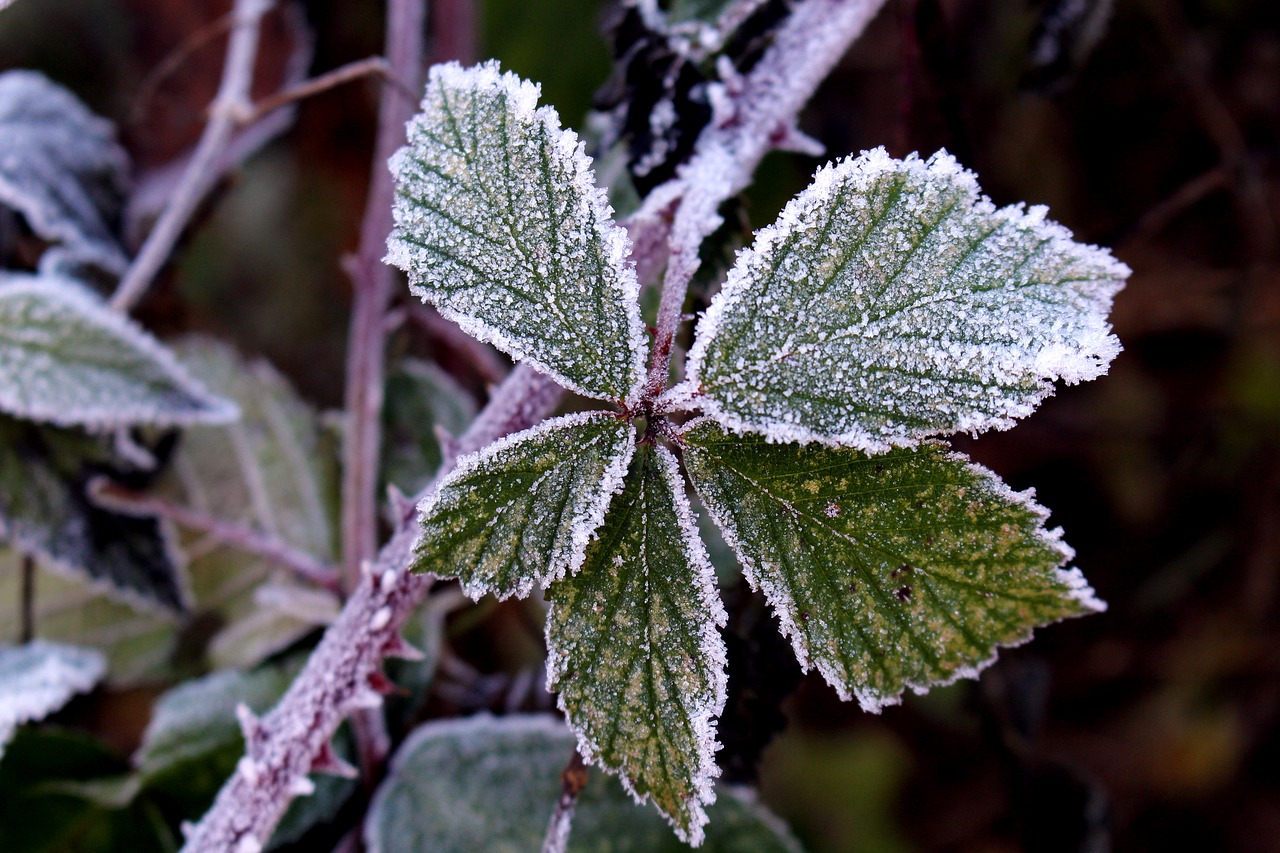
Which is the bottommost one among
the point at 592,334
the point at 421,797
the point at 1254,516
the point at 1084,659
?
the point at 421,797

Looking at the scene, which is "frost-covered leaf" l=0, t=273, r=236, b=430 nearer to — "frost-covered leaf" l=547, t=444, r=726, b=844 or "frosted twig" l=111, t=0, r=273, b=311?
"frosted twig" l=111, t=0, r=273, b=311

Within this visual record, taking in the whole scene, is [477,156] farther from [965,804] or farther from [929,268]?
[965,804]

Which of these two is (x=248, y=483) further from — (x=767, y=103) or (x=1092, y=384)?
(x=1092, y=384)

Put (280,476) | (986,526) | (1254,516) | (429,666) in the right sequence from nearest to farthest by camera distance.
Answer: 1. (986,526)
2. (429,666)
3. (280,476)
4. (1254,516)

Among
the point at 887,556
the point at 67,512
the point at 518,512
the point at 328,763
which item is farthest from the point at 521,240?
the point at 67,512

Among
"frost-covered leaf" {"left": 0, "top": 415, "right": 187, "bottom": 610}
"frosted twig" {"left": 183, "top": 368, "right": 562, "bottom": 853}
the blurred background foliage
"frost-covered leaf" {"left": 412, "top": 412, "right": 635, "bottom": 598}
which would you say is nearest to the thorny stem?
"frosted twig" {"left": 183, "top": 368, "right": 562, "bottom": 853}

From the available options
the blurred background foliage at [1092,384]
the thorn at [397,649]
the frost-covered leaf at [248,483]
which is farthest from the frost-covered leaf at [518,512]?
the blurred background foliage at [1092,384]

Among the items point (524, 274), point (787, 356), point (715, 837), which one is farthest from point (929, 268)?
point (715, 837)

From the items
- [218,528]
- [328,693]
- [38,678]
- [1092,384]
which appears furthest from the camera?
[1092,384]
